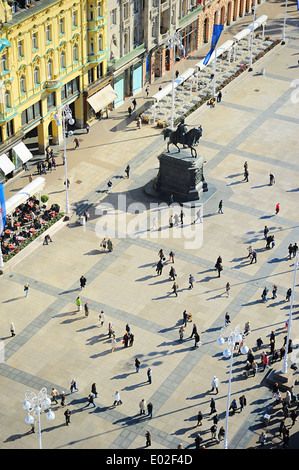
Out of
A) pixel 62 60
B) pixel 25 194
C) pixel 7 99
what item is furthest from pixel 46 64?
pixel 25 194

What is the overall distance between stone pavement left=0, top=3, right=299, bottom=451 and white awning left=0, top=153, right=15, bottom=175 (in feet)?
7.84

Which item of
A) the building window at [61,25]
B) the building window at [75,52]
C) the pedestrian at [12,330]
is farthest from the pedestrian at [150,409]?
the building window at [75,52]

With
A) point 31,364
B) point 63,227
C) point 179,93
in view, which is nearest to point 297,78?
point 179,93

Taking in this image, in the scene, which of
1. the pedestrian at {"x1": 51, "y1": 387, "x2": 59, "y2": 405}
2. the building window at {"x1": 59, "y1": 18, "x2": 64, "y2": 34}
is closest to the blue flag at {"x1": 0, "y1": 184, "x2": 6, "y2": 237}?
the pedestrian at {"x1": 51, "y1": 387, "x2": 59, "y2": 405}

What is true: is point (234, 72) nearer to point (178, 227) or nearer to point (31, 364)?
point (178, 227)

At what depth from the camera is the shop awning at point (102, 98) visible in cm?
9969

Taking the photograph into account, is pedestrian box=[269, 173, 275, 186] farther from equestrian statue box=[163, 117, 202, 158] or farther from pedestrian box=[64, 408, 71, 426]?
pedestrian box=[64, 408, 71, 426]

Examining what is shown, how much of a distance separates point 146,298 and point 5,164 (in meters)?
21.2

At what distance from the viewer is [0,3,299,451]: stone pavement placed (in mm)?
65125

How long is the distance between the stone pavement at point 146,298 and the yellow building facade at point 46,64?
461cm

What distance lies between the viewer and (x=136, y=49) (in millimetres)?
105438

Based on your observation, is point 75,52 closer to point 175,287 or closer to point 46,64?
point 46,64

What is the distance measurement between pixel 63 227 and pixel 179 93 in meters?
32.3
